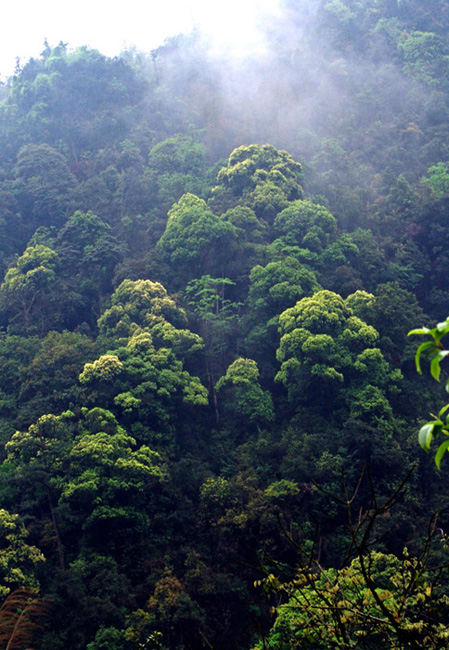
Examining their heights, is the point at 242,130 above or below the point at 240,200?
above

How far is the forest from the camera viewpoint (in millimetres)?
11711

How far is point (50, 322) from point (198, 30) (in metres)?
27.9

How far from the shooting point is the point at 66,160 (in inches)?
1195

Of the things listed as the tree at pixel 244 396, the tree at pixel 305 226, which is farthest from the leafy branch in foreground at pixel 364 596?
the tree at pixel 305 226

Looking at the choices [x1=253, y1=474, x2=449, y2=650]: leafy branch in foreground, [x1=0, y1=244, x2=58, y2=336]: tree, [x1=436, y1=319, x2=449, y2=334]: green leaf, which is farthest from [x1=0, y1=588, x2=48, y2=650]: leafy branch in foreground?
[x1=0, y1=244, x2=58, y2=336]: tree

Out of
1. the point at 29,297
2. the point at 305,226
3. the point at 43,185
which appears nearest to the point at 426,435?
the point at 29,297

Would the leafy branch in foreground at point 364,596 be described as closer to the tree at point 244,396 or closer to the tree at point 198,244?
the tree at point 244,396

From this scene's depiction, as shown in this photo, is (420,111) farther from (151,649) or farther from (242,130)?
(151,649)

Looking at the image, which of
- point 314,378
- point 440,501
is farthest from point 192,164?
point 440,501

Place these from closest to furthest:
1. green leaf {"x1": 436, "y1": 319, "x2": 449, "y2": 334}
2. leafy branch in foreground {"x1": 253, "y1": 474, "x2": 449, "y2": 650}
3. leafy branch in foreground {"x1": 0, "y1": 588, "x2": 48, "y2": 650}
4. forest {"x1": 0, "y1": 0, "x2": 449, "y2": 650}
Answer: green leaf {"x1": 436, "y1": 319, "x2": 449, "y2": 334} < leafy branch in foreground {"x1": 253, "y1": 474, "x2": 449, "y2": 650} < leafy branch in foreground {"x1": 0, "y1": 588, "x2": 48, "y2": 650} < forest {"x1": 0, "y1": 0, "x2": 449, "y2": 650}

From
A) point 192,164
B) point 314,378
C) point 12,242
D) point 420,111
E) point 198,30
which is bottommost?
point 314,378

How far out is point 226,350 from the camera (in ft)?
66.6

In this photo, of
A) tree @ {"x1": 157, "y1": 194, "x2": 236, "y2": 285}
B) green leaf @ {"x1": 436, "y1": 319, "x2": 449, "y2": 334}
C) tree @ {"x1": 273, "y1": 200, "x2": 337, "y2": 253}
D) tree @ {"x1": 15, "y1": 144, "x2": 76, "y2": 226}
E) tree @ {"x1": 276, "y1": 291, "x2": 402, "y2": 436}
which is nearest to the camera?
green leaf @ {"x1": 436, "y1": 319, "x2": 449, "y2": 334}

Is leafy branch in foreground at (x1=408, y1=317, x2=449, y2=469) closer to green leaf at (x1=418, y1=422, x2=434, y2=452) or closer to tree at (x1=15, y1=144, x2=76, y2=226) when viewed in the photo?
green leaf at (x1=418, y1=422, x2=434, y2=452)
